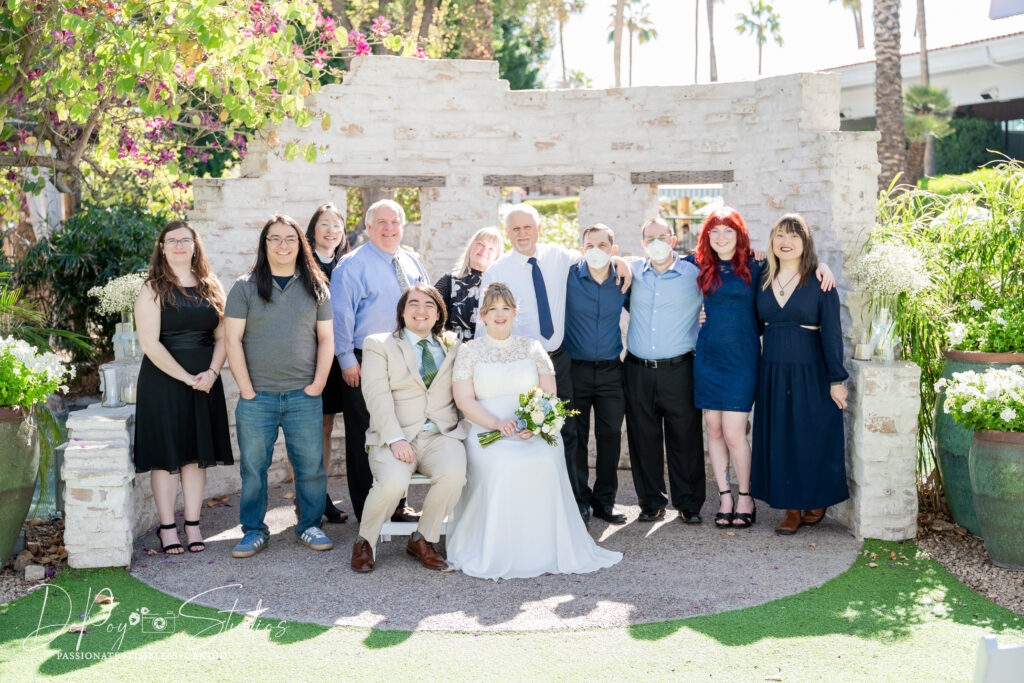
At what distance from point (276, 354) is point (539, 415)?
1.47 meters

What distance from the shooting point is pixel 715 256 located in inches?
217

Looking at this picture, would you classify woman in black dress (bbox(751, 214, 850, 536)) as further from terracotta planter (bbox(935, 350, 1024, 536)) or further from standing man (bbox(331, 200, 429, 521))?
standing man (bbox(331, 200, 429, 521))

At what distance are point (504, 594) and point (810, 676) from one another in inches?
61.2

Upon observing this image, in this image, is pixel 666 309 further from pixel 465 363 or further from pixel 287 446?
pixel 287 446

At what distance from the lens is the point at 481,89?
25.2 feet

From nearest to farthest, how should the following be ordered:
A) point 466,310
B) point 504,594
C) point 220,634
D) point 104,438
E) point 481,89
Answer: point 220,634
point 504,594
point 104,438
point 466,310
point 481,89

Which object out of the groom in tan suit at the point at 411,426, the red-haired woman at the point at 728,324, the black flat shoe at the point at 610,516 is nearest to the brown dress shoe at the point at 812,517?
the red-haired woman at the point at 728,324

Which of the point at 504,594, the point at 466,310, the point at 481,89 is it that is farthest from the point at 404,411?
the point at 481,89

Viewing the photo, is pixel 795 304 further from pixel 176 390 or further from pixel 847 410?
pixel 176 390

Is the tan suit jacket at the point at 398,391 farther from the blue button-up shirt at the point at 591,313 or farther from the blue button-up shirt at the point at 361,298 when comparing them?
the blue button-up shirt at the point at 591,313

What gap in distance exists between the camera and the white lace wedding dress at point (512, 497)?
16.4 ft

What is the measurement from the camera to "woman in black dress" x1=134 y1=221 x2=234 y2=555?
5078 millimetres

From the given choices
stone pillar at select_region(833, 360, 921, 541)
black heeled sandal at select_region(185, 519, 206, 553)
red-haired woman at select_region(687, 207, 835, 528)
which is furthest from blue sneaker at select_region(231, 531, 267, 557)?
stone pillar at select_region(833, 360, 921, 541)

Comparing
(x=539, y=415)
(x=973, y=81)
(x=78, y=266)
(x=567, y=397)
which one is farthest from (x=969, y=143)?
(x=539, y=415)
